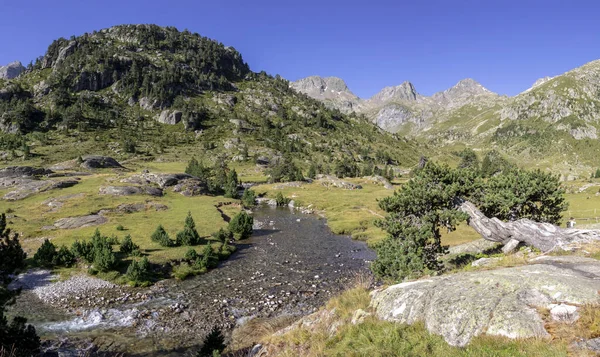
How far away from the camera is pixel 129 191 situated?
7788 centimetres

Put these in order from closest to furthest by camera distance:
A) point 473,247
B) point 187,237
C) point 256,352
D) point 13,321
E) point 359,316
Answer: point 359,316, point 13,321, point 256,352, point 473,247, point 187,237

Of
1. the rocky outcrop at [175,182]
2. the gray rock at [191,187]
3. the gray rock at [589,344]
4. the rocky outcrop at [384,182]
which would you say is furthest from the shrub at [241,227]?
the rocky outcrop at [384,182]

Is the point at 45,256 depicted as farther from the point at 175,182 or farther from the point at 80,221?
the point at 175,182

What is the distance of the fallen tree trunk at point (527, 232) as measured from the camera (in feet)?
67.2

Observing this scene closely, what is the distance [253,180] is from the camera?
138125mm

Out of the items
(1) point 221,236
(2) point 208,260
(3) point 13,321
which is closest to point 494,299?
(3) point 13,321

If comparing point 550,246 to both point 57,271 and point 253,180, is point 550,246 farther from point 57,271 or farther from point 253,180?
point 253,180

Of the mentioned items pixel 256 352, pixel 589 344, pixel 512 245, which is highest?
pixel 589 344

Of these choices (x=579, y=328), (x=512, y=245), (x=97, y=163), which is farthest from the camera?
(x=97, y=163)

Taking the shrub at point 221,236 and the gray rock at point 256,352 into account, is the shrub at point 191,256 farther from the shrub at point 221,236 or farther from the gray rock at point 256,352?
the gray rock at point 256,352

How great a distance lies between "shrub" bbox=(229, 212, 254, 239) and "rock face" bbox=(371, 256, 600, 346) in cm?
4029

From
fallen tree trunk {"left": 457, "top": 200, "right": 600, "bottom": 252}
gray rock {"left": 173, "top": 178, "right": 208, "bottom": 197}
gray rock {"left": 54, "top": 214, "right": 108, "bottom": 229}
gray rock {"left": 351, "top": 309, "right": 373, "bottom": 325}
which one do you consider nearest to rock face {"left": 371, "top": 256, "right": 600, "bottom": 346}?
gray rock {"left": 351, "top": 309, "right": 373, "bottom": 325}

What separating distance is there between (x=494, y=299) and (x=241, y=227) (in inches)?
1780

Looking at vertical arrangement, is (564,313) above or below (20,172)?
below
